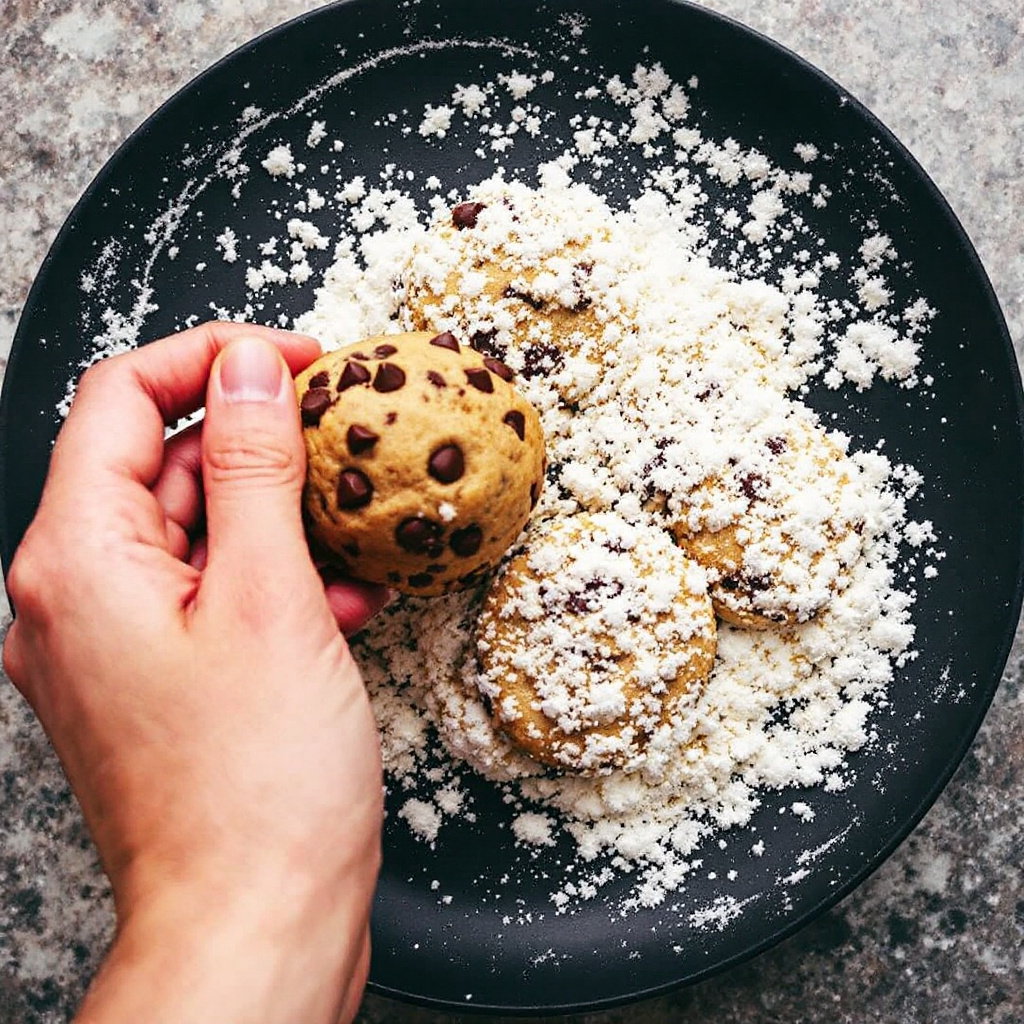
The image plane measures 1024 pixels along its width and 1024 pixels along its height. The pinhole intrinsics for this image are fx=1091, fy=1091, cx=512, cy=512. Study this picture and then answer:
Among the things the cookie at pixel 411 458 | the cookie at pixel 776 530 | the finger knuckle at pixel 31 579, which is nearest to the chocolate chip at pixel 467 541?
the cookie at pixel 411 458

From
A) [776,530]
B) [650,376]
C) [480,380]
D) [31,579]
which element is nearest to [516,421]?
[480,380]

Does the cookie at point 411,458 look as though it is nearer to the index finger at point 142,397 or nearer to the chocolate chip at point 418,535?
the chocolate chip at point 418,535

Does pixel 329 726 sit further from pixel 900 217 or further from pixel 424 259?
pixel 900 217

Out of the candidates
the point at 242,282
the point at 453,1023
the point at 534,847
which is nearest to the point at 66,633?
the point at 242,282

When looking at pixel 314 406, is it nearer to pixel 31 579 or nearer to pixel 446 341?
pixel 446 341

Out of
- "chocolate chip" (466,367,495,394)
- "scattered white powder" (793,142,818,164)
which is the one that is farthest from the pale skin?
"scattered white powder" (793,142,818,164)

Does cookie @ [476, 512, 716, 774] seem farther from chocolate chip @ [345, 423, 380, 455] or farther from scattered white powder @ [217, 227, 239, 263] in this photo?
scattered white powder @ [217, 227, 239, 263]

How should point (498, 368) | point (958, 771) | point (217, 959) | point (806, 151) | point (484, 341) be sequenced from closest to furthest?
point (217, 959), point (498, 368), point (484, 341), point (806, 151), point (958, 771)
